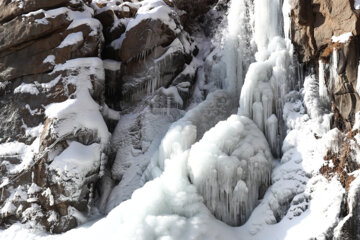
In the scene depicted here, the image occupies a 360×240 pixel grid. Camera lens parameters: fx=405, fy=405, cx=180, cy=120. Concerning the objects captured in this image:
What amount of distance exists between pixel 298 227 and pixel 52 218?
20.4 ft

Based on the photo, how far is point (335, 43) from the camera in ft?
28.7

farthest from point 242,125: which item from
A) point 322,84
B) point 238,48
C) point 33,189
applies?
point 33,189

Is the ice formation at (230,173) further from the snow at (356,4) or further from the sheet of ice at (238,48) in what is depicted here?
the snow at (356,4)

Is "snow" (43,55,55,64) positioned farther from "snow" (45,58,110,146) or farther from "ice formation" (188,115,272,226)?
"ice formation" (188,115,272,226)

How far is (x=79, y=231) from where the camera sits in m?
9.98

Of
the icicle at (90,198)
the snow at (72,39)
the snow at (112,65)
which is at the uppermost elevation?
the snow at (72,39)

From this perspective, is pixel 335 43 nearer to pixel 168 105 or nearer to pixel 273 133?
pixel 273 133

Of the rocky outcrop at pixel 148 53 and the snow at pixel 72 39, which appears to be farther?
the rocky outcrop at pixel 148 53

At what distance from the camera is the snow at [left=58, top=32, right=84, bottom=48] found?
12.1 m

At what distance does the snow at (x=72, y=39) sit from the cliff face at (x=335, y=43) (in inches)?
243

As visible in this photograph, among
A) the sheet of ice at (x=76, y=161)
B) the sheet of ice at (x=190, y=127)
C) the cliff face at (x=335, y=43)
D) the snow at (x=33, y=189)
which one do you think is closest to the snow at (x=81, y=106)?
the sheet of ice at (x=76, y=161)

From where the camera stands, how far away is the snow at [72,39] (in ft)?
39.5

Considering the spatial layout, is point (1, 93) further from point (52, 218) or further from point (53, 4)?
point (52, 218)

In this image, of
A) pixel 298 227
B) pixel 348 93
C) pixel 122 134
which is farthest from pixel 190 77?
pixel 298 227
